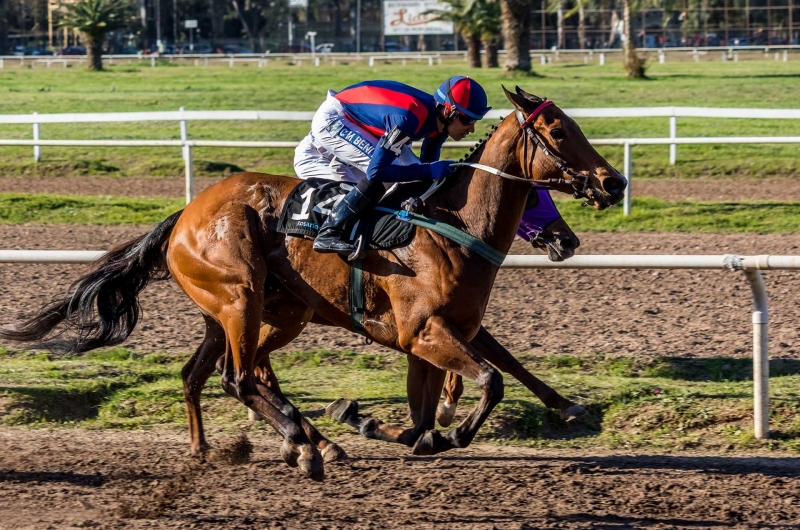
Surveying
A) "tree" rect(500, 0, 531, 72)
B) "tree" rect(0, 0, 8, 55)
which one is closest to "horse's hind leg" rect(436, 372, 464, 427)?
"tree" rect(500, 0, 531, 72)

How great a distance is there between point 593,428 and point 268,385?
172 centimetres

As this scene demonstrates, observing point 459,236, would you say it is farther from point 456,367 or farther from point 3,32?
point 3,32

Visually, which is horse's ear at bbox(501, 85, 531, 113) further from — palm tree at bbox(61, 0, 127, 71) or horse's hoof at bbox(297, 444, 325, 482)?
palm tree at bbox(61, 0, 127, 71)

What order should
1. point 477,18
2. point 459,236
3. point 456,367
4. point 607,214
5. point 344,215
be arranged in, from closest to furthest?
point 456,367
point 459,236
point 344,215
point 607,214
point 477,18

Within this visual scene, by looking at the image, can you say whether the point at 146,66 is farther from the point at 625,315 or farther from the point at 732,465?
the point at 732,465

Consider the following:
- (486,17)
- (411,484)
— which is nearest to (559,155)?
(411,484)

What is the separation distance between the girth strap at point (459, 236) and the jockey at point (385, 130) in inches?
7.0

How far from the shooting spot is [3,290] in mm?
8273

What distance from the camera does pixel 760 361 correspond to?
538 centimetres

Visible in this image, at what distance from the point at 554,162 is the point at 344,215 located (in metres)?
0.96


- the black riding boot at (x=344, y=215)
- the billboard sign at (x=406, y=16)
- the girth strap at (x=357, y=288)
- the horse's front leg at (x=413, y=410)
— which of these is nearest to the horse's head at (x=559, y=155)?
the black riding boot at (x=344, y=215)

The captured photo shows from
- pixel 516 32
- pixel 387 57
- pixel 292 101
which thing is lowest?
pixel 292 101

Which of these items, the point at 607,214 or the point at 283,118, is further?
the point at 283,118

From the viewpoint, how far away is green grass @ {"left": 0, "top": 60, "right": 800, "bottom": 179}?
16156 mm
